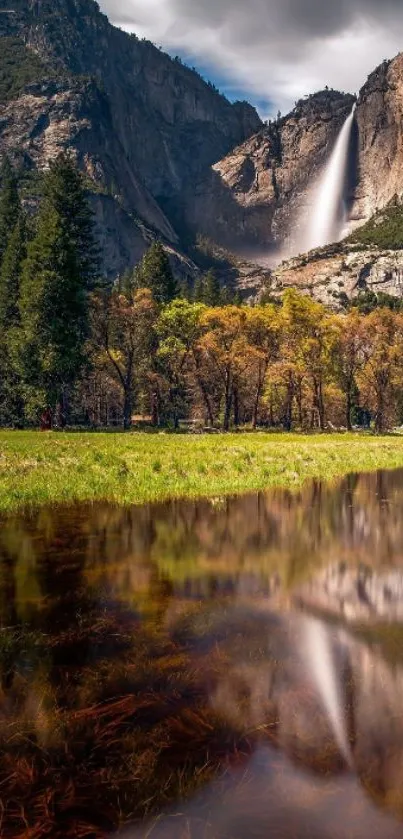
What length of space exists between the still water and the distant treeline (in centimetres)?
4157

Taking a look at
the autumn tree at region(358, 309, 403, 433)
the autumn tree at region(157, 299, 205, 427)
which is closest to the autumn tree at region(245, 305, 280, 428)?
the autumn tree at region(157, 299, 205, 427)

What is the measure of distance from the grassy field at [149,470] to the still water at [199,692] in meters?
6.41

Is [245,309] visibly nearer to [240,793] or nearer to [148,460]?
[148,460]

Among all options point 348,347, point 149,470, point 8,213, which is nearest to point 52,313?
point 8,213

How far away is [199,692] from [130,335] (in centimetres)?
6196

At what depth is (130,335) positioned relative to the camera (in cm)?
6588

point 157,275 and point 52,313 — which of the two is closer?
point 52,313

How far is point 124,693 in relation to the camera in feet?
18.7

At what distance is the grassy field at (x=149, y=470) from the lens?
18.7 meters

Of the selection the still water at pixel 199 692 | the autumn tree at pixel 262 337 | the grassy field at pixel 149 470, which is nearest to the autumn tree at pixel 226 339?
the autumn tree at pixel 262 337

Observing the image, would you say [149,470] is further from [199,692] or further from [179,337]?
[179,337]

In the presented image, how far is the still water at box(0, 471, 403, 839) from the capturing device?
13.7ft

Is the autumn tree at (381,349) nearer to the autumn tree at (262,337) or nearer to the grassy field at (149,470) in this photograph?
the autumn tree at (262,337)

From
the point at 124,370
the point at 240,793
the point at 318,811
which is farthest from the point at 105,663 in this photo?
the point at 124,370
